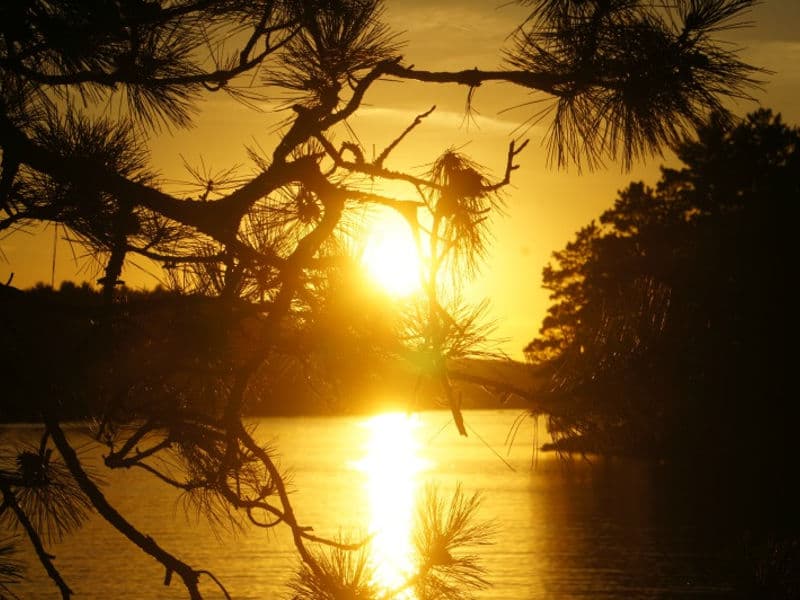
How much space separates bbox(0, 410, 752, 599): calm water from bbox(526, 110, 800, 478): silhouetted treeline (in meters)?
3.25

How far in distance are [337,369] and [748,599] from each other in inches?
489

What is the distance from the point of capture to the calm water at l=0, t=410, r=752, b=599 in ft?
77.2

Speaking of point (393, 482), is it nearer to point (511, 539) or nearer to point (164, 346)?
point (511, 539)

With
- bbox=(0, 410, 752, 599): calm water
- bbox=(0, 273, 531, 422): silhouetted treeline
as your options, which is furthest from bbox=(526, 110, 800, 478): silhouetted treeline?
bbox=(0, 410, 752, 599): calm water

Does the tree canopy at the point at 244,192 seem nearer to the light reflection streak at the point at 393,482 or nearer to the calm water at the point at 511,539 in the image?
the light reflection streak at the point at 393,482

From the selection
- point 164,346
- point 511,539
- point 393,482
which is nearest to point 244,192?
point 164,346

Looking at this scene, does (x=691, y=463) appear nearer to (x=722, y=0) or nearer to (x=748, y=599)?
(x=748, y=599)

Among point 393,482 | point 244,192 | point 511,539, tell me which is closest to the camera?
point 244,192

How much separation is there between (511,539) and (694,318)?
97.2 feet

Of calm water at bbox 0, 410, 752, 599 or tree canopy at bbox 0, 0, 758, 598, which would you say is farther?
calm water at bbox 0, 410, 752, 599

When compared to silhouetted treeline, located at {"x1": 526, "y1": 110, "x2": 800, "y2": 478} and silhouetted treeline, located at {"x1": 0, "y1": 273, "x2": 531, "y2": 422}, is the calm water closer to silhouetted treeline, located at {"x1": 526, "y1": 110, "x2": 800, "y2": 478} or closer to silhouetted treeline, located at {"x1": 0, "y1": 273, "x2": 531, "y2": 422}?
silhouetted treeline, located at {"x1": 526, "y1": 110, "x2": 800, "y2": 478}

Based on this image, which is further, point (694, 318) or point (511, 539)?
point (511, 539)

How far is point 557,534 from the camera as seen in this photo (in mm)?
31000

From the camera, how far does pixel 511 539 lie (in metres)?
30.7
